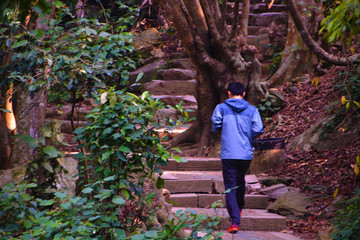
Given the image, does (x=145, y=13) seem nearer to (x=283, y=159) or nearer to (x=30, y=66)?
Result: (x=283, y=159)

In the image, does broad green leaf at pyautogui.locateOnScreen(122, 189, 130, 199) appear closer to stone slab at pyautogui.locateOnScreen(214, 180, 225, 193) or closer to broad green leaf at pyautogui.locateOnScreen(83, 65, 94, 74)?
broad green leaf at pyautogui.locateOnScreen(83, 65, 94, 74)

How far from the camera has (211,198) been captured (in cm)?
662

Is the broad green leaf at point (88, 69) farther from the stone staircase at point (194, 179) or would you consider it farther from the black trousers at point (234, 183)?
the black trousers at point (234, 183)

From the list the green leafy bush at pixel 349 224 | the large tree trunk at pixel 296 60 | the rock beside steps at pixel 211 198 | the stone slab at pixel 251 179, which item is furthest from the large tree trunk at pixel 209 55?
the green leafy bush at pixel 349 224

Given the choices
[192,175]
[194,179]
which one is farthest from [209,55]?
[194,179]

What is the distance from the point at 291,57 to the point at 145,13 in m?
8.90

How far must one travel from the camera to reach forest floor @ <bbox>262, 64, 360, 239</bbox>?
5.94 metres

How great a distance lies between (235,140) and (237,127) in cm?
19

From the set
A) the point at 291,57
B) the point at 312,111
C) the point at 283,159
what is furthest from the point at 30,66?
the point at 291,57

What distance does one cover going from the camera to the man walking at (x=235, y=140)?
5344 mm

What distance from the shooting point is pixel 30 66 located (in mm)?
Answer: 3984

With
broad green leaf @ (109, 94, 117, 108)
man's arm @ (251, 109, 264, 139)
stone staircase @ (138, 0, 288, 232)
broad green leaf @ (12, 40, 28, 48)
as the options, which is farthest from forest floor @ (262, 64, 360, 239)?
broad green leaf @ (12, 40, 28, 48)

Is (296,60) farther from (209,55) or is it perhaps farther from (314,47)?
(314,47)

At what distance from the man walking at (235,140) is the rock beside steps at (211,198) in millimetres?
485
